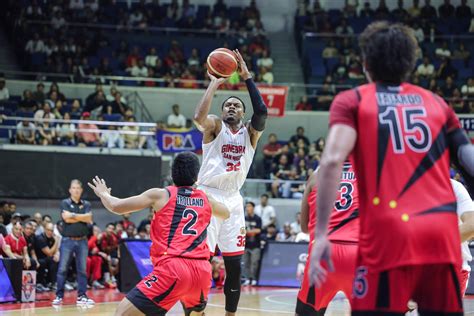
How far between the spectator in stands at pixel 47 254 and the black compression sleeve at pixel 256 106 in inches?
347

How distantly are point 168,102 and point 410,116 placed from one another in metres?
20.9

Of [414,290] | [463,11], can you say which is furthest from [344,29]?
[414,290]

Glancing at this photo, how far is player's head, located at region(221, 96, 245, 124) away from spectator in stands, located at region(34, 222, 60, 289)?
8523 millimetres

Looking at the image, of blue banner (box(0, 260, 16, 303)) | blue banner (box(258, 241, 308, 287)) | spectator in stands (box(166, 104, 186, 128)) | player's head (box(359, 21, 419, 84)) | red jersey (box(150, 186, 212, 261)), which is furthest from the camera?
spectator in stands (box(166, 104, 186, 128))

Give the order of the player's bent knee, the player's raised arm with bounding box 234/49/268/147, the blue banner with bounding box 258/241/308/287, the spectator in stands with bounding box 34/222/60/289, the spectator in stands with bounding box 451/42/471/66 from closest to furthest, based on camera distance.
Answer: the player's bent knee
the player's raised arm with bounding box 234/49/268/147
the spectator in stands with bounding box 34/222/60/289
the blue banner with bounding box 258/241/308/287
the spectator in stands with bounding box 451/42/471/66

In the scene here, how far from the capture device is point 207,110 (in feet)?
26.1

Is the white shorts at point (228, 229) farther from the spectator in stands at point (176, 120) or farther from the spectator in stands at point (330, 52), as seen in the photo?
the spectator in stands at point (330, 52)

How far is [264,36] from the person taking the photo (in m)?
27.8

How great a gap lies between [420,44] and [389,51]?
24379mm

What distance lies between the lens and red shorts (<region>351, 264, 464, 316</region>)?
3.69m

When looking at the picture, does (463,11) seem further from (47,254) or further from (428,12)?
(47,254)

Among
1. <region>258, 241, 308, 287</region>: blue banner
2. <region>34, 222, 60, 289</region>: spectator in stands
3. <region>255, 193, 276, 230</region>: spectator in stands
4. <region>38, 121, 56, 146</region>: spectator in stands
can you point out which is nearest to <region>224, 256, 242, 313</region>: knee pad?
<region>34, 222, 60, 289</region>: spectator in stands

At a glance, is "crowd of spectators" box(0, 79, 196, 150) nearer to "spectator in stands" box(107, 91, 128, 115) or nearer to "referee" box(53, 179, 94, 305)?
"spectator in stands" box(107, 91, 128, 115)

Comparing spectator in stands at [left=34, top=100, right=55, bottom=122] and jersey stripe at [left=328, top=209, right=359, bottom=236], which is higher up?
spectator in stands at [left=34, top=100, right=55, bottom=122]
